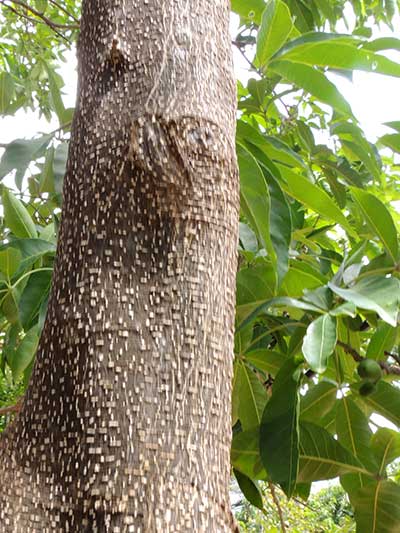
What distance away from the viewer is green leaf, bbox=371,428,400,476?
795 mm

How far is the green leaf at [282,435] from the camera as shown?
0.72 metres

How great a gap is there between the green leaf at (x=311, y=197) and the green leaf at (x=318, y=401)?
0.21 m

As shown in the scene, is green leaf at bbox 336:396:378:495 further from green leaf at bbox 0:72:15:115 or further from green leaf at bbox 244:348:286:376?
green leaf at bbox 0:72:15:115

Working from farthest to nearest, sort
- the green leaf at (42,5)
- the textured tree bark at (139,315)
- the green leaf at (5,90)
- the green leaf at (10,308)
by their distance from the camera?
1. the green leaf at (42,5)
2. the green leaf at (5,90)
3. the green leaf at (10,308)
4. the textured tree bark at (139,315)

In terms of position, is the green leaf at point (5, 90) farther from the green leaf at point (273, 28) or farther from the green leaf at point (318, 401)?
the green leaf at point (318, 401)

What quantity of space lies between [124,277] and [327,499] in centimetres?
710

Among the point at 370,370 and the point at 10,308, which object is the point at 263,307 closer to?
the point at 370,370

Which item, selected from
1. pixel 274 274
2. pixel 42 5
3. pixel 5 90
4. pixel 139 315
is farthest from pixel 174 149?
pixel 42 5

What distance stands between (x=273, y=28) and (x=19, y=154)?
0.39m

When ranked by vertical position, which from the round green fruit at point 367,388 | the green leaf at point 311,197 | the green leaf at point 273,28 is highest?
the green leaf at point 273,28

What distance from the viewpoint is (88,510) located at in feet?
1.30

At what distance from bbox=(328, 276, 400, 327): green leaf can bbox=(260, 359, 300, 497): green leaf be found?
12cm

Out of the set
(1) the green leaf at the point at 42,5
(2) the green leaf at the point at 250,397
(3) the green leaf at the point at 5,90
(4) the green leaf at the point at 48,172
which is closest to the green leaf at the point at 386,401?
(2) the green leaf at the point at 250,397

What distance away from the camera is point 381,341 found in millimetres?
859
